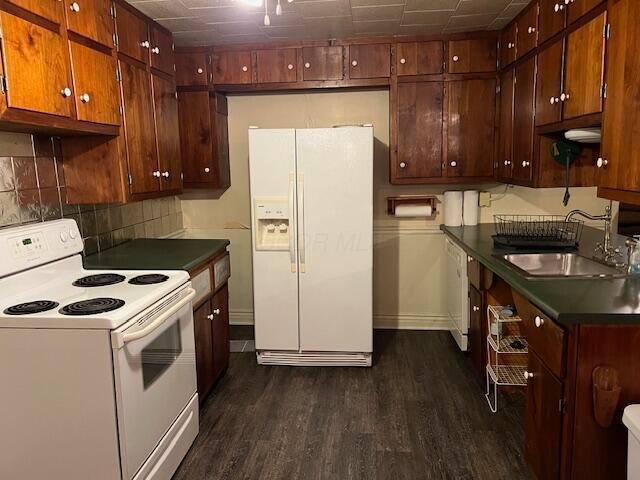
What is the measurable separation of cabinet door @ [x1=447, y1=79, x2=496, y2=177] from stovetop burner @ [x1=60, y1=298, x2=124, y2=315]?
266 cm

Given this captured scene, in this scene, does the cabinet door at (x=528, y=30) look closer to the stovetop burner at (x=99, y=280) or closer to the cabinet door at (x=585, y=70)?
the cabinet door at (x=585, y=70)

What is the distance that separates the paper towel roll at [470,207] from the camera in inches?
149

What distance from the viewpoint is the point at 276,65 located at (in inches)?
143

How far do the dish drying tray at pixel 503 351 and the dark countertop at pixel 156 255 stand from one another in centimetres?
172

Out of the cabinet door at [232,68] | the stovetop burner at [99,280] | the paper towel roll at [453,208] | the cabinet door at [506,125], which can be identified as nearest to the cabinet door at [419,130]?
the paper towel roll at [453,208]

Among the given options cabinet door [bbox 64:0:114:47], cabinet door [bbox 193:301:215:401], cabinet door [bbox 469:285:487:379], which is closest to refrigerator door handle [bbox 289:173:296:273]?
cabinet door [bbox 193:301:215:401]

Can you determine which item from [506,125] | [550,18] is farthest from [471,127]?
[550,18]

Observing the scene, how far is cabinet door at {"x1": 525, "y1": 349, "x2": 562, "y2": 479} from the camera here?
1744mm

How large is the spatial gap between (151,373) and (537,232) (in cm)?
246

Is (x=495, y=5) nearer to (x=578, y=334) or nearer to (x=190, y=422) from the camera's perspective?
(x=578, y=334)

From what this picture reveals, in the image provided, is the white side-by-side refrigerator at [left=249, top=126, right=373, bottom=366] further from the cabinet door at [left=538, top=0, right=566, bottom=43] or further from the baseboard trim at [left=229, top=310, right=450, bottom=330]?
the cabinet door at [left=538, top=0, right=566, bottom=43]

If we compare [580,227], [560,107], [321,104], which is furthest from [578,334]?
[321,104]

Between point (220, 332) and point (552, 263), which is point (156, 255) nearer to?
point (220, 332)

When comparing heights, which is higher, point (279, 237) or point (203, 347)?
point (279, 237)
